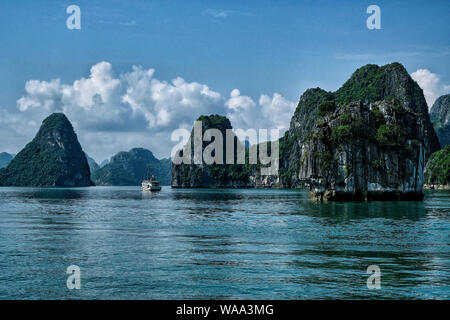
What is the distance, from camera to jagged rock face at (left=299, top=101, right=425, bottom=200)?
242ft

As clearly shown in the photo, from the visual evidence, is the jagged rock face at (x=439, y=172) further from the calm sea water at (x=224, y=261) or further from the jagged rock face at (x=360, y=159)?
the calm sea water at (x=224, y=261)

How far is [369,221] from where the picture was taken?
128 feet

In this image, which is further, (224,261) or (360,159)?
(360,159)

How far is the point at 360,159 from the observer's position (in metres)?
75.1

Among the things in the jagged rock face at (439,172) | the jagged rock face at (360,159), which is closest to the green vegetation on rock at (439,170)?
the jagged rock face at (439,172)

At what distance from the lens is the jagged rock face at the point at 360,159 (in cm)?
7381

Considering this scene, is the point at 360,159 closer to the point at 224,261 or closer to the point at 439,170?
the point at 224,261

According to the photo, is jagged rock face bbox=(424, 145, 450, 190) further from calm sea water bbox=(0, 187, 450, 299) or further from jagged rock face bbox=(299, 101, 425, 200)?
calm sea water bbox=(0, 187, 450, 299)

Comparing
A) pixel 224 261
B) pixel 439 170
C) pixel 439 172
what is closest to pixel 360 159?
pixel 224 261

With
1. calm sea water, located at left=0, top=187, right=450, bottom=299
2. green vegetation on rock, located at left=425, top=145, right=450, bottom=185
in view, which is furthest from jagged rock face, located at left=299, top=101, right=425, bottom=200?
green vegetation on rock, located at left=425, top=145, right=450, bottom=185
